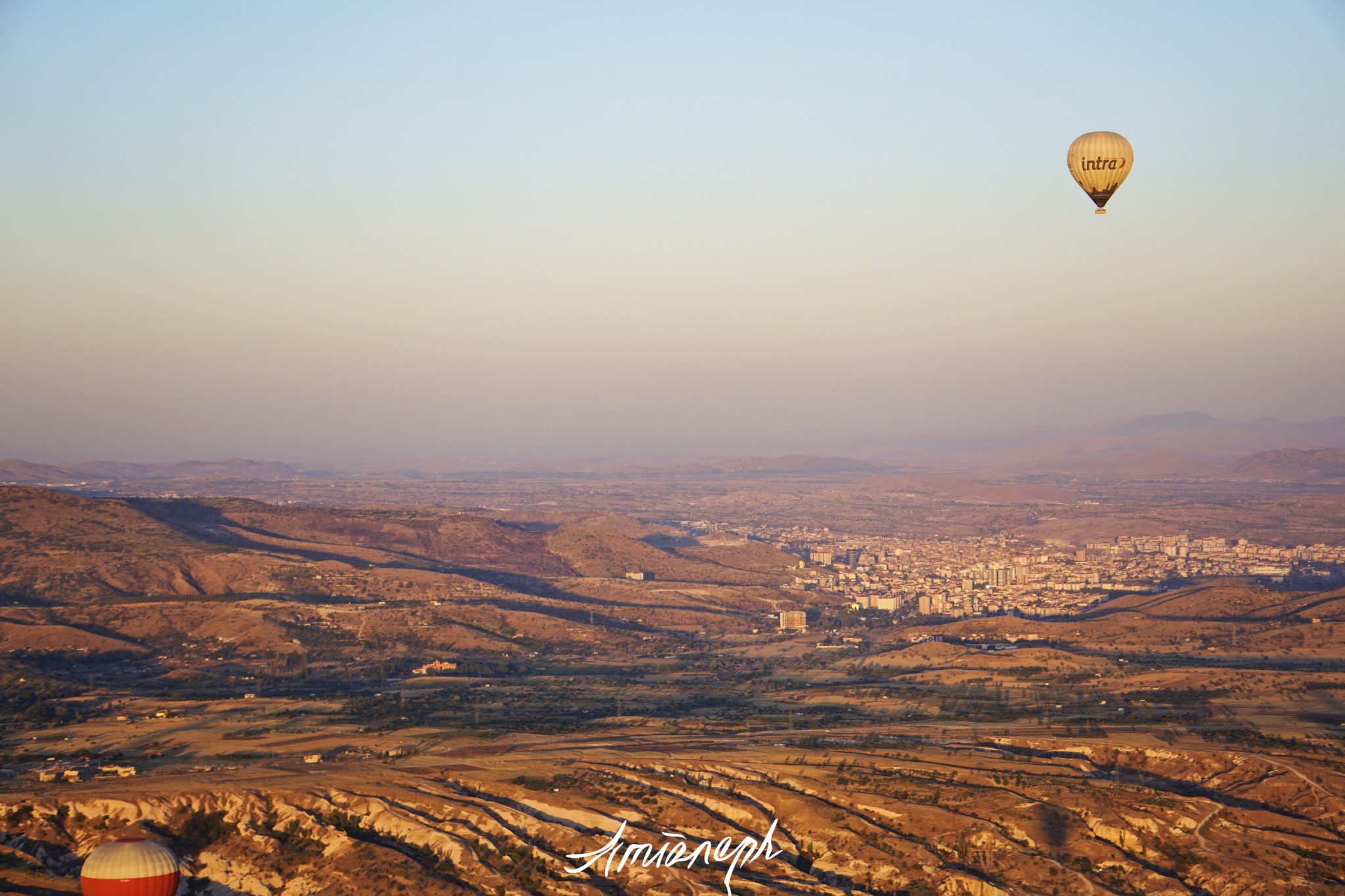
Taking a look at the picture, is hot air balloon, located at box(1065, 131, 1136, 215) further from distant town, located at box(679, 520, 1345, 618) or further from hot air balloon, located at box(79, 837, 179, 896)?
distant town, located at box(679, 520, 1345, 618)

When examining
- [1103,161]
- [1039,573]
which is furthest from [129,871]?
[1039,573]

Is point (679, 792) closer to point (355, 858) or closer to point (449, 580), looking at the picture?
point (355, 858)

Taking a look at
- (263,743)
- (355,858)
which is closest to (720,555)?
(263,743)

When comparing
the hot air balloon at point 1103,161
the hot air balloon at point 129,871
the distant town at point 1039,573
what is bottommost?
the distant town at point 1039,573

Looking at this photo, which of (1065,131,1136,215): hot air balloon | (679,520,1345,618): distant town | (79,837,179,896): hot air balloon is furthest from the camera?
(679,520,1345,618): distant town

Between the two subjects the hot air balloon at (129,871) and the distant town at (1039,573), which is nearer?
the hot air balloon at (129,871)

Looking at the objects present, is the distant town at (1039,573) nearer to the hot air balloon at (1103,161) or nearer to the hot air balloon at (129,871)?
the hot air balloon at (1103,161)

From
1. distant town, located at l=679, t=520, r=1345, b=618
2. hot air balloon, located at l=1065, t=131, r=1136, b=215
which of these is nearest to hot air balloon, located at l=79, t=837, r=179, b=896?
hot air balloon, located at l=1065, t=131, r=1136, b=215

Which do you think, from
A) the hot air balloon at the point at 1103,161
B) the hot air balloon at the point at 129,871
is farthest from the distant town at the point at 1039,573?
the hot air balloon at the point at 129,871
